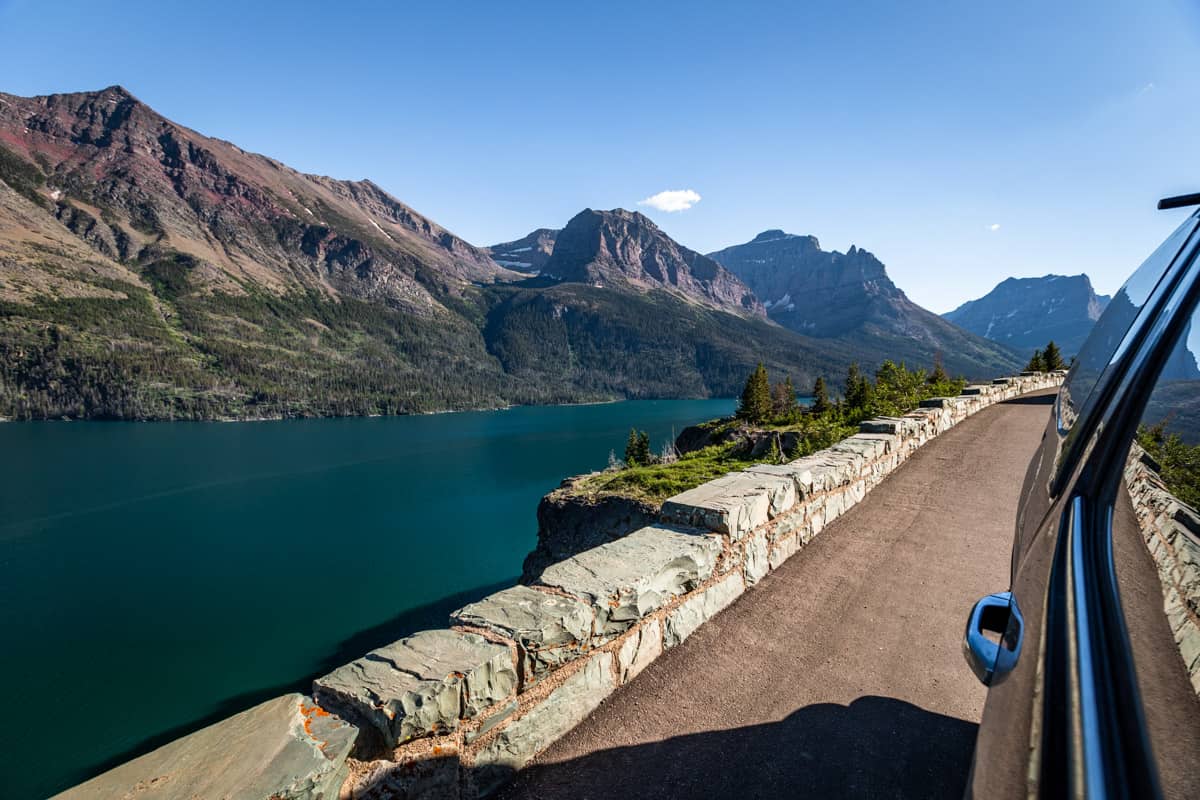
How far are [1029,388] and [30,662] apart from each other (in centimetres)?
4584

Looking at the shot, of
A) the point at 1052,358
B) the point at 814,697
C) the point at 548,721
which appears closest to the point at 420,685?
the point at 548,721

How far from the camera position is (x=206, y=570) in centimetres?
3416

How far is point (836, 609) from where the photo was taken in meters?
4.19

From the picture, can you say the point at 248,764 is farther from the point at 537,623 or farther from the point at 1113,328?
the point at 1113,328

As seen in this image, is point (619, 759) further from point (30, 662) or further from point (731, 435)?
point (30, 662)

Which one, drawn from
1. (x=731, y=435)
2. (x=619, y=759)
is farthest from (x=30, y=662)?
(x=619, y=759)

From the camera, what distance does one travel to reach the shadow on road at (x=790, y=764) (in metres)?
2.53

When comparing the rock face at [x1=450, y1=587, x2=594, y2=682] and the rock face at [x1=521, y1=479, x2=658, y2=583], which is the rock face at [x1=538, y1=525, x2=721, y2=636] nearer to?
the rock face at [x1=450, y1=587, x2=594, y2=682]

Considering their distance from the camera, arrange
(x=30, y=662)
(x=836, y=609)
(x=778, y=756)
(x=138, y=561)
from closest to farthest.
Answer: (x=778, y=756) → (x=836, y=609) → (x=30, y=662) → (x=138, y=561)

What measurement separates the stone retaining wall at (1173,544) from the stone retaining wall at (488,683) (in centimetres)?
240

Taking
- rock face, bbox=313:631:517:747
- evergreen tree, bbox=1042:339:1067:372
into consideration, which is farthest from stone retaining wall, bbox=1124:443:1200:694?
evergreen tree, bbox=1042:339:1067:372

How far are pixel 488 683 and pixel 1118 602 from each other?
2390 millimetres

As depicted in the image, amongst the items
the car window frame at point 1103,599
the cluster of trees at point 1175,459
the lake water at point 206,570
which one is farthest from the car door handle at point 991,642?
the lake water at point 206,570

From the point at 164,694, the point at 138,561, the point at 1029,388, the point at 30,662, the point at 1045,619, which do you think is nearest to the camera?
the point at 1045,619
